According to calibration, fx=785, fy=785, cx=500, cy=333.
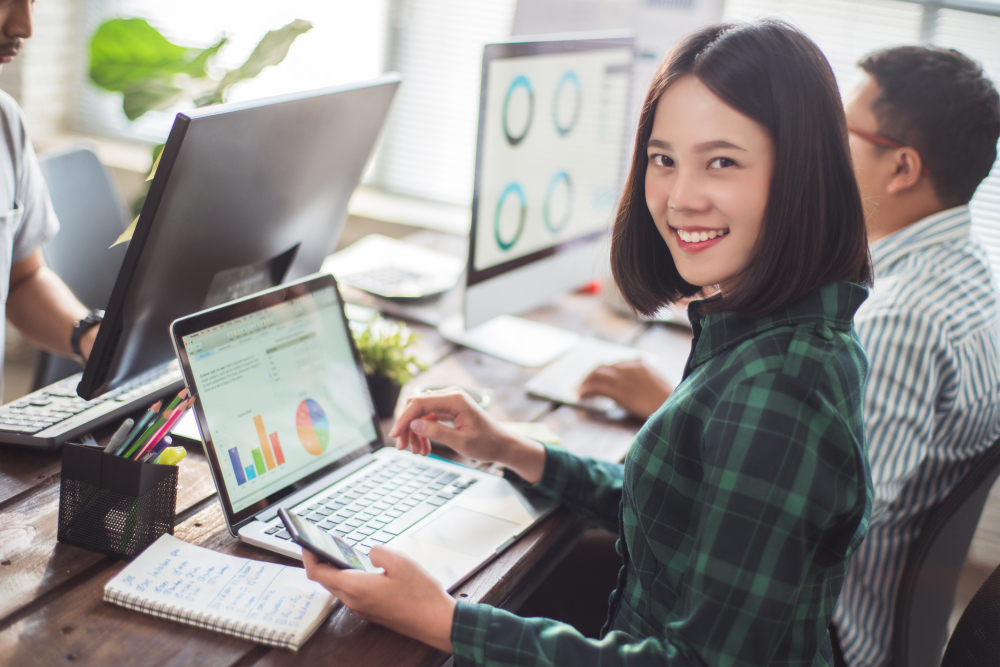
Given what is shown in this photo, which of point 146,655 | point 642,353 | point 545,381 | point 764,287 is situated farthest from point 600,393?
point 146,655

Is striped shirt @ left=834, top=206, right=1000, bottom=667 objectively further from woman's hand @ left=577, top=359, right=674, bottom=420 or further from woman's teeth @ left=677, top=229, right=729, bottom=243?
woman's teeth @ left=677, top=229, right=729, bottom=243

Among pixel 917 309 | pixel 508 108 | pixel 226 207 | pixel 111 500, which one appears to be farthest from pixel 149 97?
pixel 917 309

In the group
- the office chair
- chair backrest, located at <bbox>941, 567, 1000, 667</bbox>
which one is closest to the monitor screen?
the office chair

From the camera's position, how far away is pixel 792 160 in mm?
730

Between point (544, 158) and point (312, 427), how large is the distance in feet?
2.59

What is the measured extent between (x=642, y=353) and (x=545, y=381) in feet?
0.99

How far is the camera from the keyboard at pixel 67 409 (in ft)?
3.21

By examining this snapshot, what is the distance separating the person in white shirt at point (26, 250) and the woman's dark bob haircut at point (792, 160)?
99cm

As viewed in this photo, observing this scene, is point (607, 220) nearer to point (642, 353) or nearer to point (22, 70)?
point (642, 353)

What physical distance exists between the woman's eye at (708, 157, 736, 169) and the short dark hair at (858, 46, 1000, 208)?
0.74 m

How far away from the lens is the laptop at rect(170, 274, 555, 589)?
86 cm

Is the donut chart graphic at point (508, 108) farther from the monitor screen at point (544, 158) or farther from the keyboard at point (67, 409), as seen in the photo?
the keyboard at point (67, 409)

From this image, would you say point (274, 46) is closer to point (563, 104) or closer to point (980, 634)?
point (563, 104)

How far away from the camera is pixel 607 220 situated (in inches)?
72.7
